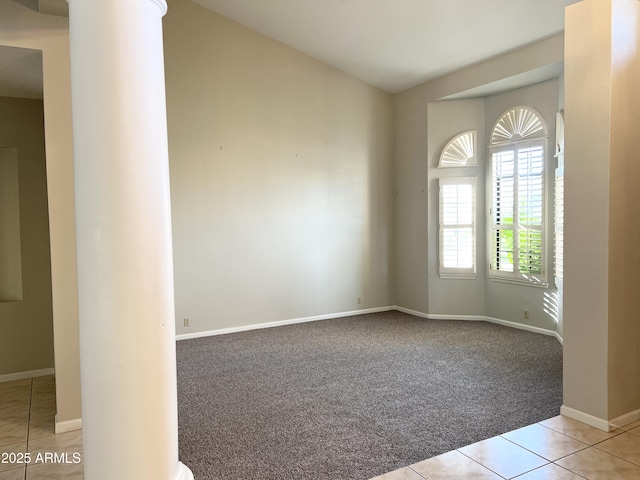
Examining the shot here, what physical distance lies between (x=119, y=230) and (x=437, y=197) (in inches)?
228

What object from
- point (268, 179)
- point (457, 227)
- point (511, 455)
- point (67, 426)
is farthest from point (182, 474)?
point (457, 227)

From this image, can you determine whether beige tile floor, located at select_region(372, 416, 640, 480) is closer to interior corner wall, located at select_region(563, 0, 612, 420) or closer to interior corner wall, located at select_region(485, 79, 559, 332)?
interior corner wall, located at select_region(563, 0, 612, 420)

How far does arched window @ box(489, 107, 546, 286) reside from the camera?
5.92 meters

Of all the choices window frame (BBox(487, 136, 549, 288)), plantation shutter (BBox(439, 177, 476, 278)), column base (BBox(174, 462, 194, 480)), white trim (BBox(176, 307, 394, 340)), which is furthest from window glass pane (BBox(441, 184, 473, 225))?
column base (BBox(174, 462, 194, 480))

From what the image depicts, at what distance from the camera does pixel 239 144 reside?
6203 millimetres

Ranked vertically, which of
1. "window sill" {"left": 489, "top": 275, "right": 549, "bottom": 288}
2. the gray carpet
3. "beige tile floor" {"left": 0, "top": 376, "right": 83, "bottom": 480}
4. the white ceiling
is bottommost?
the gray carpet

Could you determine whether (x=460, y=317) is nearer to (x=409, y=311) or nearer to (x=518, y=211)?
(x=409, y=311)

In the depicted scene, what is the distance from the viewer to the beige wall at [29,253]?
453cm

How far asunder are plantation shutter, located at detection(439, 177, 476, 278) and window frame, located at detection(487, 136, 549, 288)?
259 mm

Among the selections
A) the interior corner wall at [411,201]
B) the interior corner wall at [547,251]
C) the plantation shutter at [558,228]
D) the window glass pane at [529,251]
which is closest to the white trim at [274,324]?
the interior corner wall at [411,201]

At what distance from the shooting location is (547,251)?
19.1 feet

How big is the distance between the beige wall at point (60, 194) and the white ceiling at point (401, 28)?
118 inches

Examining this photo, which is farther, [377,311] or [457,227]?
[377,311]

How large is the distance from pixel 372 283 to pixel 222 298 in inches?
100
